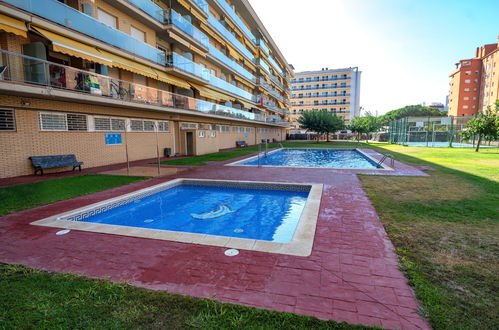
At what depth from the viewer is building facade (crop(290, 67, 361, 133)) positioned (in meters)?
77.2

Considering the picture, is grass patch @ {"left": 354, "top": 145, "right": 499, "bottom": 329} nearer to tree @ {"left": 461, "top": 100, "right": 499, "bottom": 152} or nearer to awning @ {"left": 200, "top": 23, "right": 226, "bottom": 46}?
tree @ {"left": 461, "top": 100, "right": 499, "bottom": 152}

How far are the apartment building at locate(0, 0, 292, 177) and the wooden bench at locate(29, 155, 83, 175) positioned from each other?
13.5 inches

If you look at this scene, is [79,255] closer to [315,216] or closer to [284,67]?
[315,216]

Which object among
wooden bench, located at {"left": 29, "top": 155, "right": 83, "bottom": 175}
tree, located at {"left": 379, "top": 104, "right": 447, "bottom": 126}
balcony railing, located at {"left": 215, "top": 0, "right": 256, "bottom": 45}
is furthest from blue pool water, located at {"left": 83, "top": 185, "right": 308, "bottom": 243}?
Answer: tree, located at {"left": 379, "top": 104, "right": 447, "bottom": 126}

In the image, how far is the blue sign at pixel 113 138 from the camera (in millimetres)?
15242

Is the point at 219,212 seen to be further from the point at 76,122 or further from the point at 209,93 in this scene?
the point at 209,93

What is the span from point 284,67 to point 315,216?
6169cm

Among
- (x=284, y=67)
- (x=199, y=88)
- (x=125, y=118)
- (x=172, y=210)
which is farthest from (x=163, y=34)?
(x=284, y=67)

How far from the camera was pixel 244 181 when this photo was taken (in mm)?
10391

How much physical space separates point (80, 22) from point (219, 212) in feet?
39.7

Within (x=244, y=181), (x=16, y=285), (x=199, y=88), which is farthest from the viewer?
(x=199, y=88)

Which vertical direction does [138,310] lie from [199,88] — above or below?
below

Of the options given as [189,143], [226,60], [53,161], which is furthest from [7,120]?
[226,60]

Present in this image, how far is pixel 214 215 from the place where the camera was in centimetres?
749
